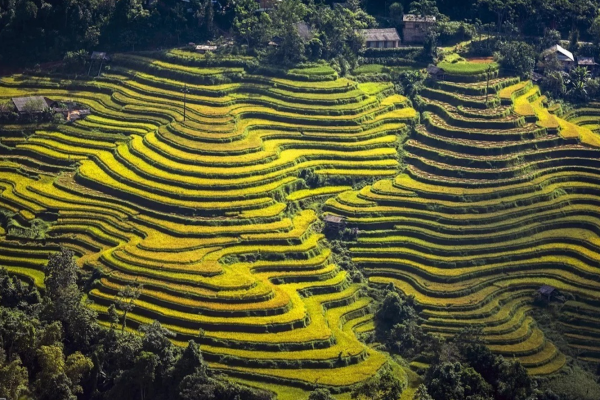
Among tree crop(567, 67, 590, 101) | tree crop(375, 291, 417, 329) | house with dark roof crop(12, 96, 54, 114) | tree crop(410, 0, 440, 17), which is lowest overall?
tree crop(375, 291, 417, 329)

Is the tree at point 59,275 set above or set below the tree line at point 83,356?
above

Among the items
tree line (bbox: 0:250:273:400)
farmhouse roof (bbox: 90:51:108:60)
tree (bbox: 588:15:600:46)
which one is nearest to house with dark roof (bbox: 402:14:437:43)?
tree (bbox: 588:15:600:46)

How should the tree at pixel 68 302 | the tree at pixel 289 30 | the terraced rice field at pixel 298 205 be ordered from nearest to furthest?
1. the tree at pixel 68 302
2. the terraced rice field at pixel 298 205
3. the tree at pixel 289 30

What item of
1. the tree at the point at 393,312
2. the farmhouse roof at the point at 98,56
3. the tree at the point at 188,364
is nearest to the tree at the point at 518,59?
the tree at the point at 393,312

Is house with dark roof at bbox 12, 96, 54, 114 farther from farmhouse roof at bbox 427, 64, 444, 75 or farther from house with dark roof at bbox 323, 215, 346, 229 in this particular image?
farmhouse roof at bbox 427, 64, 444, 75

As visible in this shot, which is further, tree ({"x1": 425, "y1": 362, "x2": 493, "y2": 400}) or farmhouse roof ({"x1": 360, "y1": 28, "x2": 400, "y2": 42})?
farmhouse roof ({"x1": 360, "y1": 28, "x2": 400, "y2": 42})

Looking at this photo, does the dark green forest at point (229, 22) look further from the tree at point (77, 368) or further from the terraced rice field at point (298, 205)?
the tree at point (77, 368)
